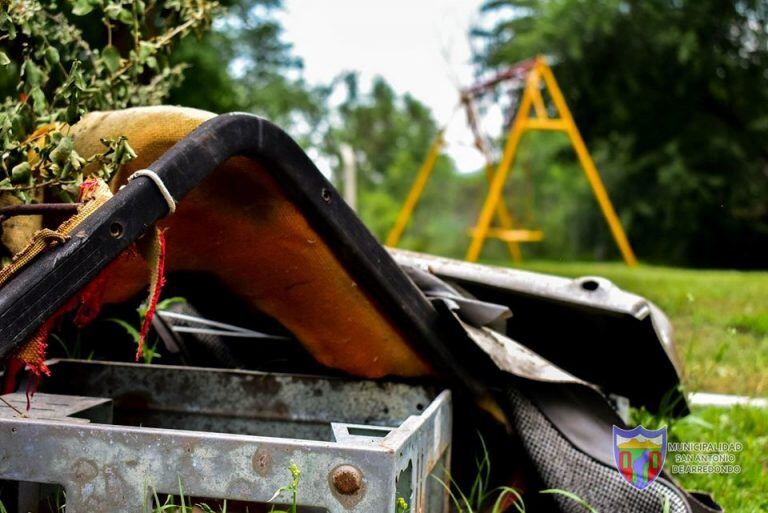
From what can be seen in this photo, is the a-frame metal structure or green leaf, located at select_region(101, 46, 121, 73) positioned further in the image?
the a-frame metal structure

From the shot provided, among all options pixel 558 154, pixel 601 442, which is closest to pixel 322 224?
pixel 601 442

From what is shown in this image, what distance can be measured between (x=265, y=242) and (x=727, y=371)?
2.63 meters

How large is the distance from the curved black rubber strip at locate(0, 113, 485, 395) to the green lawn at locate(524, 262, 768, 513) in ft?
2.51

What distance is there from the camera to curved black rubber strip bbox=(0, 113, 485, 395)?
124cm

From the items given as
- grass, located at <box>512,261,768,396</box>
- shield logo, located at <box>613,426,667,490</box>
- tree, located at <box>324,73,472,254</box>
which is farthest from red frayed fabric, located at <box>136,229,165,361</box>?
tree, located at <box>324,73,472,254</box>

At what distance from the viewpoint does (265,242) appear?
5.66 ft

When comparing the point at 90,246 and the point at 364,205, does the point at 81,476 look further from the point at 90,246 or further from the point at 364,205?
the point at 364,205

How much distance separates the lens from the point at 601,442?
6.02 feet

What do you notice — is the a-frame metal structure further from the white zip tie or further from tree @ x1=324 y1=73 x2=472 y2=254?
tree @ x1=324 y1=73 x2=472 y2=254

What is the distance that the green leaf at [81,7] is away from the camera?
1.70 metres

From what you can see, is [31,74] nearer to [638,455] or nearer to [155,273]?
[155,273]

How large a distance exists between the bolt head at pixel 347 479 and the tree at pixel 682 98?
1725 centimetres

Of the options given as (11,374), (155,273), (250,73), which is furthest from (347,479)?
(250,73)

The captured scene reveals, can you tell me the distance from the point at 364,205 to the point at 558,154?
7.91 meters
